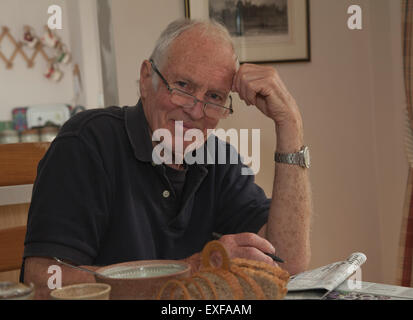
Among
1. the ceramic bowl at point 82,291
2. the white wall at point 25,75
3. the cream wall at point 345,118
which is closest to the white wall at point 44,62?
the white wall at point 25,75

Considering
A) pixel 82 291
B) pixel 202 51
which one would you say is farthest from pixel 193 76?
pixel 82 291

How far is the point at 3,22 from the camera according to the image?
2443 mm

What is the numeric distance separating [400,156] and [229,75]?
1225 millimetres

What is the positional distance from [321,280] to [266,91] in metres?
0.47

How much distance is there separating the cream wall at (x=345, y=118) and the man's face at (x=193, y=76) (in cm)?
99

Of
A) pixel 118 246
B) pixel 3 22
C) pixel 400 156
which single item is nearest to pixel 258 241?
pixel 118 246

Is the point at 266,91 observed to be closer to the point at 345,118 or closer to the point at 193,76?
the point at 193,76

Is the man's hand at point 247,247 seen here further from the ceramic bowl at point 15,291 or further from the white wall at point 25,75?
the white wall at point 25,75

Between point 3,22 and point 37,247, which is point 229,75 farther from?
point 3,22

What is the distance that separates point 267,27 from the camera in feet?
6.98

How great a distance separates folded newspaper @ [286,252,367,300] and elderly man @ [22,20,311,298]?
8.1 inches

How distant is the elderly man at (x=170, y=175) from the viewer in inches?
36.6

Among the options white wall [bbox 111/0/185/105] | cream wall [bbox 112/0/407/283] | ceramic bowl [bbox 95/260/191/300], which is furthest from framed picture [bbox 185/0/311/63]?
ceramic bowl [bbox 95/260/191/300]

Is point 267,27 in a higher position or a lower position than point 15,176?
higher
